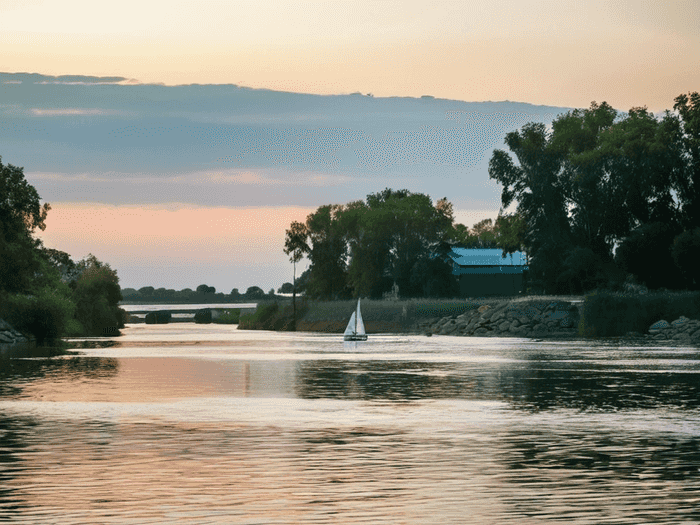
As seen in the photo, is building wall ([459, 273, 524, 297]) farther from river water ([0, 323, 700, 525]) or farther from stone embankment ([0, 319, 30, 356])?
river water ([0, 323, 700, 525])

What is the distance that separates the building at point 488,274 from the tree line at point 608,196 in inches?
1452

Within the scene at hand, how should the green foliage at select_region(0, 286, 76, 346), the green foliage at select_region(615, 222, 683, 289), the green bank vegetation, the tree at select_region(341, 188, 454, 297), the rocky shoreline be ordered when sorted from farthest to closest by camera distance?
the tree at select_region(341, 188, 454, 297) < the green bank vegetation < the rocky shoreline < the green foliage at select_region(615, 222, 683, 289) < the green foliage at select_region(0, 286, 76, 346)

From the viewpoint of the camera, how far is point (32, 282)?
121 m

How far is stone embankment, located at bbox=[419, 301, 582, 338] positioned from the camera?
448 feet

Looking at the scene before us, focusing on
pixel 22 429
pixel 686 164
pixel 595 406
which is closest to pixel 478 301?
pixel 686 164

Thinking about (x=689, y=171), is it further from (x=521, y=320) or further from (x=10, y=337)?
(x=10, y=337)

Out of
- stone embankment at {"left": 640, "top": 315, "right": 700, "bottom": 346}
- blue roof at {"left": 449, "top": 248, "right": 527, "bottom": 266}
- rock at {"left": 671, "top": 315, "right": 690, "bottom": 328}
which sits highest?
blue roof at {"left": 449, "top": 248, "right": 527, "bottom": 266}

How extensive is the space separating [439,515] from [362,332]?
11154cm

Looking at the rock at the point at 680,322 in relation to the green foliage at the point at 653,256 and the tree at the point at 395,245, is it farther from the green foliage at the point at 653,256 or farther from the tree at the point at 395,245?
the tree at the point at 395,245

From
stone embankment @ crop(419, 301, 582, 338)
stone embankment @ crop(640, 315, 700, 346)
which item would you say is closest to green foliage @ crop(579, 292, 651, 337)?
stone embankment @ crop(640, 315, 700, 346)

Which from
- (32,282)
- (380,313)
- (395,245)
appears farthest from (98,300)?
(395,245)

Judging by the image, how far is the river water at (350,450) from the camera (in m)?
17.5

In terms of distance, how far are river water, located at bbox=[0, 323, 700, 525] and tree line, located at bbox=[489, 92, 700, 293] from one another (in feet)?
257

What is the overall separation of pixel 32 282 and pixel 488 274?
88.0 m
